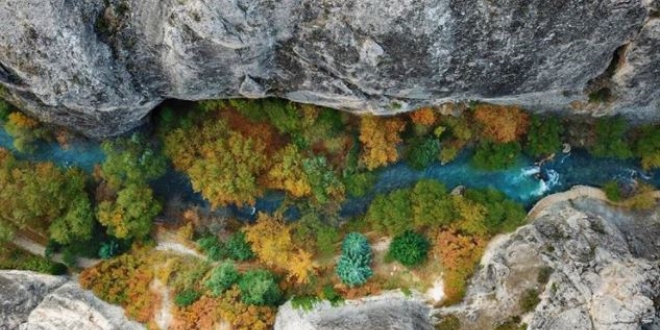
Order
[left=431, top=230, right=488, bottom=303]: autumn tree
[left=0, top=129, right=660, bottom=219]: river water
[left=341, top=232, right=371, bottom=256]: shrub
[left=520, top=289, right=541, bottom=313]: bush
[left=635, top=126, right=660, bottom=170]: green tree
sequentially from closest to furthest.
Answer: [left=520, top=289, right=541, bottom=313]: bush → [left=431, top=230, right=488, bottom=303]: autumn tree → [left=635, top=126, right=660, bottom=170]: green tree → [left=341, top=232, right=371, bottom=256]: shrub → [left=0, top=129, right=660, bottom=219]: river water

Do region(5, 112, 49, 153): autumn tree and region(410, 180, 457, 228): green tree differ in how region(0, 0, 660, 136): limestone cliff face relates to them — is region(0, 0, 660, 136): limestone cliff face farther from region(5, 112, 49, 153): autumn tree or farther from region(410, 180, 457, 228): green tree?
region(410, 180, 457, 228): green tree

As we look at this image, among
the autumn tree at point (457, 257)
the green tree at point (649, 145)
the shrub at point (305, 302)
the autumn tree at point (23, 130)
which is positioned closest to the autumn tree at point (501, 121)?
the autumn tree at point (457, 257)

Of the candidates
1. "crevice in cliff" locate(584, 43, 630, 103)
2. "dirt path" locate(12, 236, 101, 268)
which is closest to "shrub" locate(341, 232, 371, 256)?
"crevice in cliff" locate(584, 43, 630, 103)

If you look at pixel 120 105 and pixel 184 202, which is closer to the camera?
pixel 120 105

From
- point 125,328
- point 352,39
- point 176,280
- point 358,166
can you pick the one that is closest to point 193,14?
point 352,39

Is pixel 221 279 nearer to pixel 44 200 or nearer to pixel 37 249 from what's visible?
pixel 44 200

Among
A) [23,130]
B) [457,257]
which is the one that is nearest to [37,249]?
[23,130]

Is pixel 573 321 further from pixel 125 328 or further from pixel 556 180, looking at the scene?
pixel 125 328
